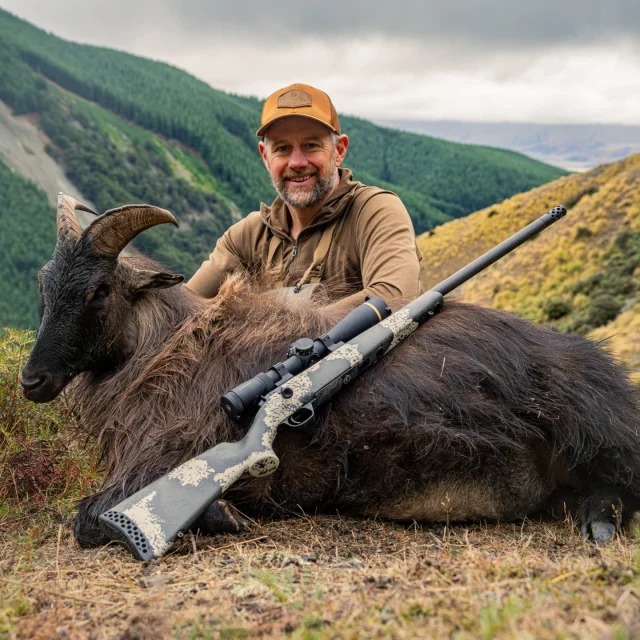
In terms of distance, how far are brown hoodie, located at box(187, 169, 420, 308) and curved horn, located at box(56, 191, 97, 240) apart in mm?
1298

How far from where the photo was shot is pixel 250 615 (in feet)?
7.54

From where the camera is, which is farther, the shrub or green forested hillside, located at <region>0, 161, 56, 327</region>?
green forested hillside, located at <region>0, 161, 56, 327</region>

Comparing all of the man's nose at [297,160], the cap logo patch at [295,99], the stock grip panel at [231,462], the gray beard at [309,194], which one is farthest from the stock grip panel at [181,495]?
the cap logo patch at [295,99]

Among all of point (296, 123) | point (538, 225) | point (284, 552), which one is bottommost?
point (284, 552)

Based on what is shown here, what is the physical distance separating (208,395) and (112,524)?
1019 millimetres

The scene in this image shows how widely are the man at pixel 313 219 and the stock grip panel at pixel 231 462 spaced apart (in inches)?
49.7

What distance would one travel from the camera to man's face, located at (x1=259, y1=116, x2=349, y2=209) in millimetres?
5219

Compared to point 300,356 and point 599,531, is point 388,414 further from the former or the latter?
point 599,531

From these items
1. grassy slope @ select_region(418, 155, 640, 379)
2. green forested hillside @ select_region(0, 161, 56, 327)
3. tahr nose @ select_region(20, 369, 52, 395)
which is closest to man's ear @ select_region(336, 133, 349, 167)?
tahr nose @ select_region(20, 369, 52, 395)

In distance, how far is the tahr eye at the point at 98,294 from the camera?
388 cm

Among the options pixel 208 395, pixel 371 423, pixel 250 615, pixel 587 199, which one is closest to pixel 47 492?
pixel 208 395

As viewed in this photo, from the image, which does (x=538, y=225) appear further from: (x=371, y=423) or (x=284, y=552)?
(x=284, y=552)

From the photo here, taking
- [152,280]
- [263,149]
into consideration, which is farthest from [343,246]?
[152,280]

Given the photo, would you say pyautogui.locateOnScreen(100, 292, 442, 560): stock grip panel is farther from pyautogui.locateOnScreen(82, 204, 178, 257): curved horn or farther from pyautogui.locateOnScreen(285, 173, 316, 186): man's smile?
pyautogui.locateOnScreen(285, 173, 316, 186): man's smile
